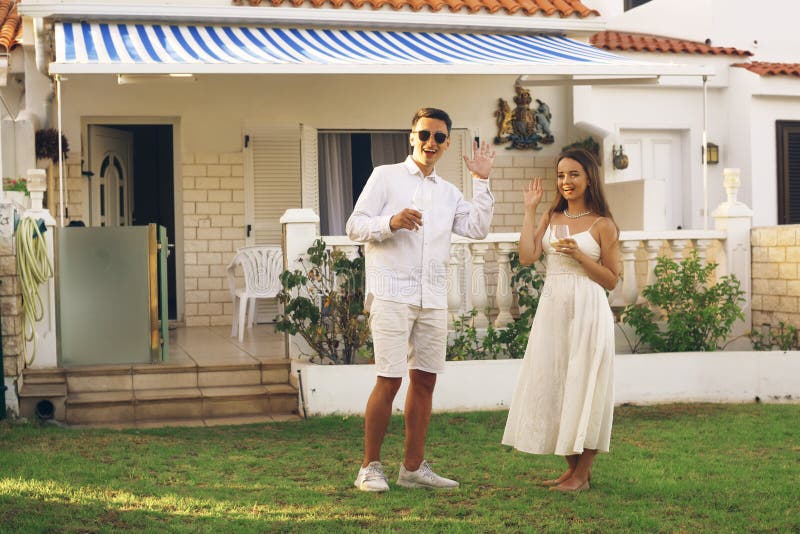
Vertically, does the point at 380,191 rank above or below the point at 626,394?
above

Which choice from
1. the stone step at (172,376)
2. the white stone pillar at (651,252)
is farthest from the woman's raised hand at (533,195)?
the white stone pillar at (651,252)

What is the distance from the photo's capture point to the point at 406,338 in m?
5.53

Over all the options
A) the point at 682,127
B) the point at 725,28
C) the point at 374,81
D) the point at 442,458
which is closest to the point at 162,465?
the point at 442,458

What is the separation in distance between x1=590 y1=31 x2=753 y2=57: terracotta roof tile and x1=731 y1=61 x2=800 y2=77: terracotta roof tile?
0.19m

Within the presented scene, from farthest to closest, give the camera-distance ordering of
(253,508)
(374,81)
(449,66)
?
(374,81)
(449,66)
(253,508)

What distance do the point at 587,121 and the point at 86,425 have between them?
24.6 feet

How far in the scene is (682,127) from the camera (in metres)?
13.6

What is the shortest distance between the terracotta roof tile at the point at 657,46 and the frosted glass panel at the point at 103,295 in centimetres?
675

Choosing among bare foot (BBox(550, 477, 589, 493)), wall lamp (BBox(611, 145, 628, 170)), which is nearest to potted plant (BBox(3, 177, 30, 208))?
bare foot (BBox(550, 477, 589, 493))

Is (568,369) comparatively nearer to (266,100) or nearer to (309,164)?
(309,164)

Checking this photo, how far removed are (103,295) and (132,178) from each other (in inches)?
235

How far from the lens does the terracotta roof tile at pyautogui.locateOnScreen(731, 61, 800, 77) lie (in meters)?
13.3

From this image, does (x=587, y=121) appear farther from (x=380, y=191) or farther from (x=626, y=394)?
(x=380, y=191)

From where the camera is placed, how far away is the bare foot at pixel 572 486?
18.3 feet
